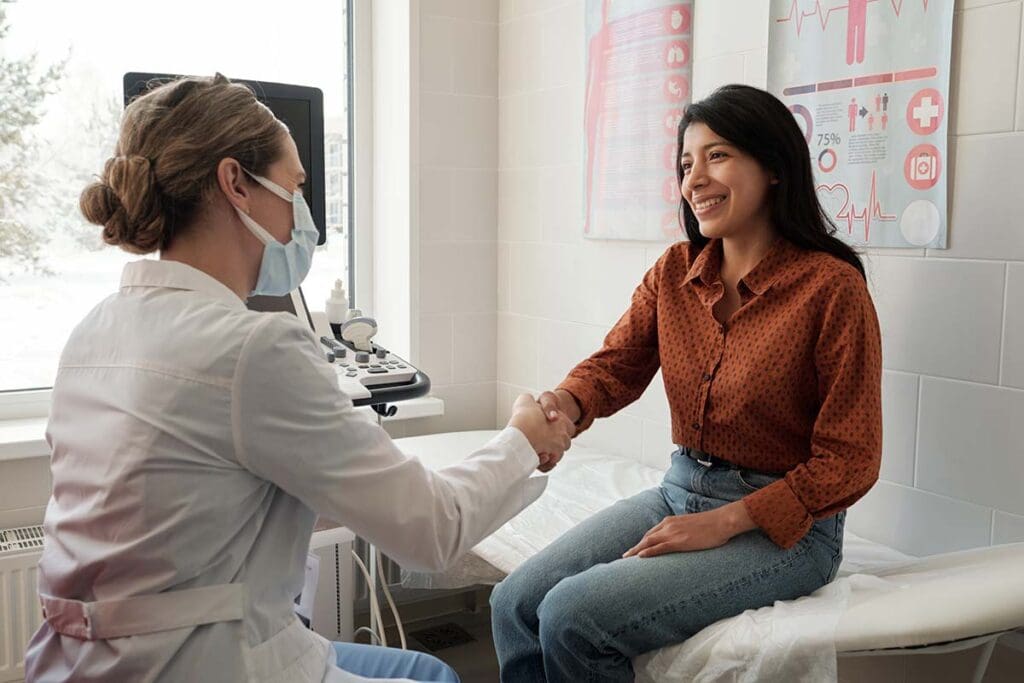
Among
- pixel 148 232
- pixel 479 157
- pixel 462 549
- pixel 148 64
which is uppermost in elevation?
pixel 148 64

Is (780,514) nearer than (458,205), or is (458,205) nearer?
(780,514)

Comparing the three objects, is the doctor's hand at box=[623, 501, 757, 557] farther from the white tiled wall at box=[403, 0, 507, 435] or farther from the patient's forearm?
the white tiled wall at box=[403, 0, 507, 435]

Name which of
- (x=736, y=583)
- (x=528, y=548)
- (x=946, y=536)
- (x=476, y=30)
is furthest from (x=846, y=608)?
(x=476, y=30)

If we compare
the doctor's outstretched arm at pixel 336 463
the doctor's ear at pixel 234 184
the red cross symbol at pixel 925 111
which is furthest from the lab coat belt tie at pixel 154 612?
the red cross symbol at pixel 925 111

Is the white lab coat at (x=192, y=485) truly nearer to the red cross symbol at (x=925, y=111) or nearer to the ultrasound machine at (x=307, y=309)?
the ultrasound machine at (x=307, y=309)

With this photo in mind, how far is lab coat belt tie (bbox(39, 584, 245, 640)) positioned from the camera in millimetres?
1146

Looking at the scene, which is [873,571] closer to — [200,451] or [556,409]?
[556,409]

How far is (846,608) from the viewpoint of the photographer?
1515 mm

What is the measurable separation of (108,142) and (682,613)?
2184mm

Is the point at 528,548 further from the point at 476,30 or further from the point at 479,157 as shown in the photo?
the point at 476,30

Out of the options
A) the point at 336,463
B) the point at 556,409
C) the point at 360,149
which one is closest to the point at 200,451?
the point at 336,463

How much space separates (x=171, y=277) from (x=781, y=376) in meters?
0.98

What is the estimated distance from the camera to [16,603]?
2451 mm

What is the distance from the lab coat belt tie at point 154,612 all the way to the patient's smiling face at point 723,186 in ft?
3.51
